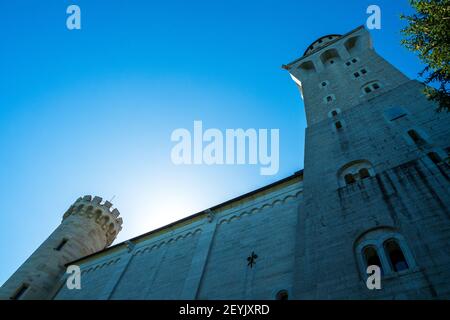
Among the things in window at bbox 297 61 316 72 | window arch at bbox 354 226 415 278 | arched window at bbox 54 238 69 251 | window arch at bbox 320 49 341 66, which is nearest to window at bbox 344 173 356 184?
window arch at bbox 354 226 415 278

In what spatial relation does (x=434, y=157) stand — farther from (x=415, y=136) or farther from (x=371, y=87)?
(x=371, y=87)

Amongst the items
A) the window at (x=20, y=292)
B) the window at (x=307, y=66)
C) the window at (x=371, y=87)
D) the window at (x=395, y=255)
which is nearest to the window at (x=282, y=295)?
the window at (x=395, y=255)

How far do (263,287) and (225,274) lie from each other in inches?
85.4

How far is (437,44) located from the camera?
30.4 ft

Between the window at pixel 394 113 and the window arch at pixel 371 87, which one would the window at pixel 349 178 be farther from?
the window arch at pixel 371 87

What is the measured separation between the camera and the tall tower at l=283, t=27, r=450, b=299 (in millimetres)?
8102

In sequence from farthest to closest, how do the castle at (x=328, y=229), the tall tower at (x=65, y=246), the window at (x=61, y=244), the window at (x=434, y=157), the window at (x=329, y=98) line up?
1. the window at (x=61, y=244)
2. the tall tower at (x=65, y=246)
3. the window at (x=329, y=98)
4. the window at (x=434, y=157)
5. the castle at (x=328, y=229)

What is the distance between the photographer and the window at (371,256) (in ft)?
29.7

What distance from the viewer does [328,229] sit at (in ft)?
33.8

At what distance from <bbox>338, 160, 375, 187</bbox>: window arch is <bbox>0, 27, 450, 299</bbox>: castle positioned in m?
0.05

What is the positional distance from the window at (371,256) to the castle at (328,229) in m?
0.03

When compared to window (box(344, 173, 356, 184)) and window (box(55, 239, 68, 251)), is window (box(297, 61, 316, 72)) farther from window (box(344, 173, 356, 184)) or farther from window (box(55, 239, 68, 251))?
window (box(55, 239, 68, 251))
